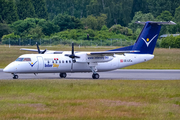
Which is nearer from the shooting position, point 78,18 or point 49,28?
point 49,28

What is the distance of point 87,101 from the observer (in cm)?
1551

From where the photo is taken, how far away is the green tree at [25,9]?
322 ft

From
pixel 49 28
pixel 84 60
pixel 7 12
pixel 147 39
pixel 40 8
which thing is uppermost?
pixel 40 8

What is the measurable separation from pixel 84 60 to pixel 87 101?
10939 millimetres

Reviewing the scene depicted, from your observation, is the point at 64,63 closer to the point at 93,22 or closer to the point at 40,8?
the point at 93,22

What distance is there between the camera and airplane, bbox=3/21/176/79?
2441cm

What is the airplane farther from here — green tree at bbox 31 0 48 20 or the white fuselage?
green tree at bbox 31 0 48 20

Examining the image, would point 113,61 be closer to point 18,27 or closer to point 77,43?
point 77,43

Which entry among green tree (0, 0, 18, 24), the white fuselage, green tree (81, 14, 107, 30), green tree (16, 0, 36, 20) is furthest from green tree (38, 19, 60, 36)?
the white fuselage

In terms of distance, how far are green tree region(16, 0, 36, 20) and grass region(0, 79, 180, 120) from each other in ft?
264

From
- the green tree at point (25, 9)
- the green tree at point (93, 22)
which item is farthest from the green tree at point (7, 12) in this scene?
the green tree at point (93, 22)

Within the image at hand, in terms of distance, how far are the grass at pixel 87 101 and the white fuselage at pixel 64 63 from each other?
11.6 ft

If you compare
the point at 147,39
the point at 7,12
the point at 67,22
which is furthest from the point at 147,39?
the point at 7,12

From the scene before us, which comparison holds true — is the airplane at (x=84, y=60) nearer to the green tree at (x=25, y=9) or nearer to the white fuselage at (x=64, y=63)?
the white fuselage at (x=64, y=63)
